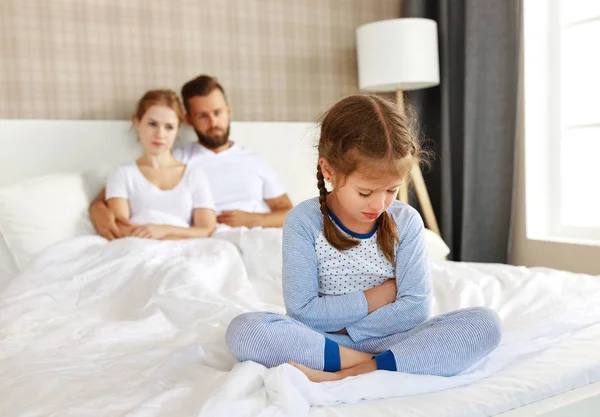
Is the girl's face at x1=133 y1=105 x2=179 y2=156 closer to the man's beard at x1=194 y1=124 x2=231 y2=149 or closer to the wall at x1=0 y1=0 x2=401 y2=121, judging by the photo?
the man's beard at x1=194 y1=124 x2=231 y2=149

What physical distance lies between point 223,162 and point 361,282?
5.11 ft

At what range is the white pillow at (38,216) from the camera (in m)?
2.35

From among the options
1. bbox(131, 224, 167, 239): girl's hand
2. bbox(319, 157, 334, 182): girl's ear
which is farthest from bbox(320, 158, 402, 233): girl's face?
bbox(131, 224, 167, 239): girl's hand

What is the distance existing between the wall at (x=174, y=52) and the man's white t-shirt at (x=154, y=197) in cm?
55

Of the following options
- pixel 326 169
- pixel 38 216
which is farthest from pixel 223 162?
pixel 326 169

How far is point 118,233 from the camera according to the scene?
2.45 meters

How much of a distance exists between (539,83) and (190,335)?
7.90ft

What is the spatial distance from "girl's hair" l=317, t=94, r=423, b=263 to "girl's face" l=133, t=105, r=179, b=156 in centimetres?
137

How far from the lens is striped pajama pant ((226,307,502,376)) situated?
49.7 inches

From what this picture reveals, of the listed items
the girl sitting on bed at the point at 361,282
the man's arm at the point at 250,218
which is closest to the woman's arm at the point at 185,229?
the man's arm at the point at 250,218

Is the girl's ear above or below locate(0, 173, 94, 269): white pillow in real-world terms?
above

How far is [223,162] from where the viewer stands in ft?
9.71

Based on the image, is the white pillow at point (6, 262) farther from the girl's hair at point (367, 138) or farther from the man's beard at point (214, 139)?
the girl's hair at point (367, 138)

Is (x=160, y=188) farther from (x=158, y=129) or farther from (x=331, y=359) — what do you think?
(x=331, y=359)
